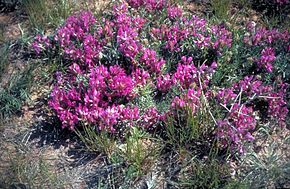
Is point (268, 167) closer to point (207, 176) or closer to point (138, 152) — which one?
point (207, 176)

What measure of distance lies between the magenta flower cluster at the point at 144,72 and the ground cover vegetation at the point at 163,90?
12 millimetres

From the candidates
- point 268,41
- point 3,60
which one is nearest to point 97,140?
point 3,60

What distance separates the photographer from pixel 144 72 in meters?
4.59

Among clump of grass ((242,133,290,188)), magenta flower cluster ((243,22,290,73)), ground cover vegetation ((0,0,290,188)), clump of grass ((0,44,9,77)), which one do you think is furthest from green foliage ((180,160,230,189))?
clump of grass ((0,44,9,77))

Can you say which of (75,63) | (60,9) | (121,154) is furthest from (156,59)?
(60,9)

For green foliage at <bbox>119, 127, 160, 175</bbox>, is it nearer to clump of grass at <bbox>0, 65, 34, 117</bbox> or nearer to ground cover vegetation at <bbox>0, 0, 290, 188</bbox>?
ground cover vegetation at <bbox>0, 0, 290, 188</bbox>

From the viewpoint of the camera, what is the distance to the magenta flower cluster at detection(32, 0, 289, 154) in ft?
13.6

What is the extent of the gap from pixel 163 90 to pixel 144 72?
0.29m

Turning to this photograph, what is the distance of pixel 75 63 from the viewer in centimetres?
480

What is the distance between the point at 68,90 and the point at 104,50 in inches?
26.1

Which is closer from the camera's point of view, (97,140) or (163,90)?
(97,140)

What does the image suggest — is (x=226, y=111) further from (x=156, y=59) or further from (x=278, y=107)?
(x=156, y=59)

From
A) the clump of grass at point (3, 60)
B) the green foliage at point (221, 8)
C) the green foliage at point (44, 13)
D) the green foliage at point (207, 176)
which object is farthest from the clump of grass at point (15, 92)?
the green foliage at point (221, 8)

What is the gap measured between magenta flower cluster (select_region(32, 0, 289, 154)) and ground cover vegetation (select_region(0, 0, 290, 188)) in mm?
12
